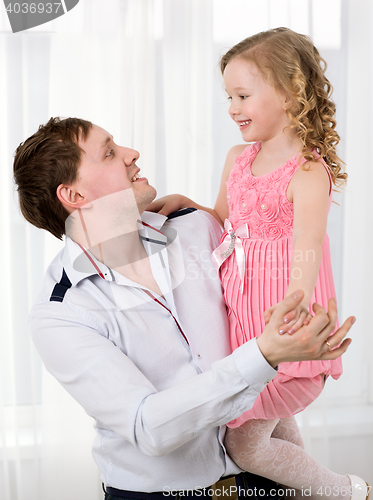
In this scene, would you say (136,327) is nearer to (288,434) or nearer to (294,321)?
(294,321)

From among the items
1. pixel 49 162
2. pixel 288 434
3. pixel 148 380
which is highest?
pixel 49 162

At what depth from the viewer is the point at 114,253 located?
1320mm

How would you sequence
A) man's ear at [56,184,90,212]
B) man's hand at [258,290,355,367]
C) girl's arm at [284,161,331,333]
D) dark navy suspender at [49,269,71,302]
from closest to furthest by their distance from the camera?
man's hand at [258,290,355,367] → girl's arm at [284,161,331,333] → dark navy suspender at [49,269,71,302] → man's ear at [56,184,90,212]

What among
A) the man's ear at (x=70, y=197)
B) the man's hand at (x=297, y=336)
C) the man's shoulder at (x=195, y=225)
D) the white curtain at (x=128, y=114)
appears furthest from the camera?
the white curtain at (x=128, y=114)

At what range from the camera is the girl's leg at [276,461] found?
122cm

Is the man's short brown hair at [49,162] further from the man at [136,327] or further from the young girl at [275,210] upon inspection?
the young girl at [275,210]

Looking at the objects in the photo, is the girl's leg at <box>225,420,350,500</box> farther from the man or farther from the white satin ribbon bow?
the white satin ribbon bow

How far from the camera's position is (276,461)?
1258 mm

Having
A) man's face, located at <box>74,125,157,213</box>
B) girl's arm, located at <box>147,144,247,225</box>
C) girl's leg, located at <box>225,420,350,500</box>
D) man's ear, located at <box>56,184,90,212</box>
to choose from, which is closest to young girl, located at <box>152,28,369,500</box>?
girl's leg, located at <box>225,420,350,500</box>

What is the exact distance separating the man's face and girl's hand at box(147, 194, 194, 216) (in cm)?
18

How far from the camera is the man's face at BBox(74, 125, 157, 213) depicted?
1272mm

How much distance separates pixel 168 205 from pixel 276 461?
77cm

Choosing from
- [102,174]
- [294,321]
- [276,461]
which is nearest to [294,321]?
[294,321]

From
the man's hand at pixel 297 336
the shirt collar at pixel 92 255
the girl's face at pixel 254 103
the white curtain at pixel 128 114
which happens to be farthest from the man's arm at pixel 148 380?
the white curtain at pixel 128 114
